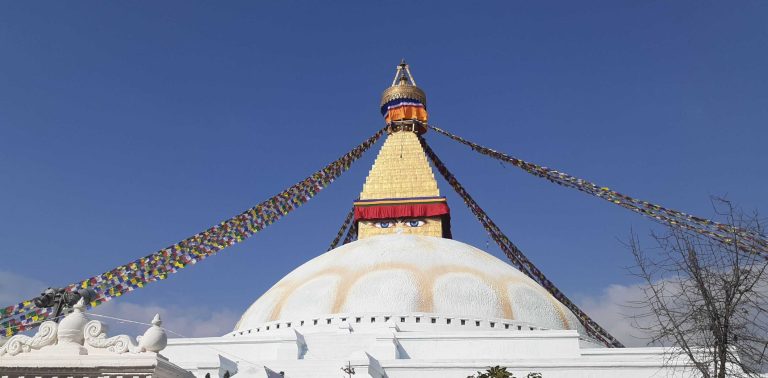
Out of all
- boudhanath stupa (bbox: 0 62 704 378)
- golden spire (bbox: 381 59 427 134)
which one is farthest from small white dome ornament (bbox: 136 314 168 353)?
golden spire (bbox: 381 59 427 134)

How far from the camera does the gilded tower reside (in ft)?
102

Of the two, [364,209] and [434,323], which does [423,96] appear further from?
[434,323]

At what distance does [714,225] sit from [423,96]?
20434mm

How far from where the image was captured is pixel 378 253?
24.4 metres

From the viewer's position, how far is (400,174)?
3288cm

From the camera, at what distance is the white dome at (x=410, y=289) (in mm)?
21812

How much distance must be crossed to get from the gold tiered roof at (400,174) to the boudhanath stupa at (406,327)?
6.06 m

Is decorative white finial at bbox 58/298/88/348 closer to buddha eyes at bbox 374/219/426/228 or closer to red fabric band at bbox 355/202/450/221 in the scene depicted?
red fabric band at bbox 355/202/450/221

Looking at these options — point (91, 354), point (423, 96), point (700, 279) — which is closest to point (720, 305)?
point (700, 279)

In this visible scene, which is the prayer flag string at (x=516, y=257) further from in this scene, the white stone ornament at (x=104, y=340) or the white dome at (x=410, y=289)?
the white stone ornament at (x=104, y=340)

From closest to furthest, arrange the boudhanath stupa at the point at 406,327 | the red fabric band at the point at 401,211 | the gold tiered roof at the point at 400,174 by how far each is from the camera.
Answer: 1. the boudhanath stupa at the point at 406,327
2. the red fabric band at the point at 401,211
3. the gold tiered roof at the point at 400,174

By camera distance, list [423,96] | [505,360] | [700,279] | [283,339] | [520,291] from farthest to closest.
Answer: [423,96]
[520,291]
[283,339]
[505,360]
[700,279]

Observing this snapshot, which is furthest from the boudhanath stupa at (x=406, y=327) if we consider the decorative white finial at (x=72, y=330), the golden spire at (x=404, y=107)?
the golden spire at (x=404, y=107)

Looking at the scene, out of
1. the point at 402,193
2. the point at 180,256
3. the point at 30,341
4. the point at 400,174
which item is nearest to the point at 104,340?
the point at 30,341
